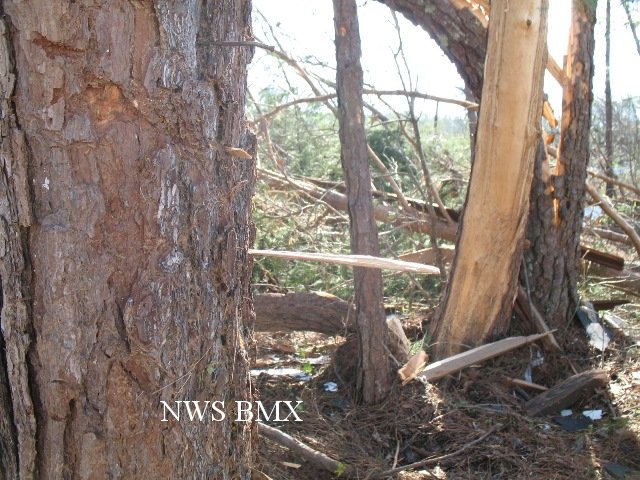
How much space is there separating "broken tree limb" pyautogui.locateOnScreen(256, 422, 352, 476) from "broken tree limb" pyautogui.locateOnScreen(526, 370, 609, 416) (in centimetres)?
153

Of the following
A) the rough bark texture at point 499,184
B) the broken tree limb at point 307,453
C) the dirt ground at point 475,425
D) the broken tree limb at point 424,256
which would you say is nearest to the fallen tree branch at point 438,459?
the dirt ground at point 475,425

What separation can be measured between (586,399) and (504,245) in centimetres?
109

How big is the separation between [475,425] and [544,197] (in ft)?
5.92

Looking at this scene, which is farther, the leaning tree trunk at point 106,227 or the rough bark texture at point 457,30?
the rough bark texture at point 457,30

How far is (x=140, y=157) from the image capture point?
5.78 ft

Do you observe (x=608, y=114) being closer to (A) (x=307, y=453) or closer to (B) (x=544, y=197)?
(B) (x=544, y=197)

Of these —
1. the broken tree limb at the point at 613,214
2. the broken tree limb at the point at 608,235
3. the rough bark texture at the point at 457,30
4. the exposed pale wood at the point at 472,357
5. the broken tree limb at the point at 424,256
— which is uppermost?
the rough bark texture at the point at 457,30

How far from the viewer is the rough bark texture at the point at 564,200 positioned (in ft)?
16.2

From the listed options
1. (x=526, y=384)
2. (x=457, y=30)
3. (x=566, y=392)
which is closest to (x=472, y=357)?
(x=526, y=384)

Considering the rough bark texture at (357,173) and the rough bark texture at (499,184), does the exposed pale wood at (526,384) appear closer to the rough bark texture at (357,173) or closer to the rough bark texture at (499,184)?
the rough bark texture at (499,184)

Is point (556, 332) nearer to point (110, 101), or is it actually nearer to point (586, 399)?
point (586, 399)

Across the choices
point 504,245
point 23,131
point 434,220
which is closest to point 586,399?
point 504,245

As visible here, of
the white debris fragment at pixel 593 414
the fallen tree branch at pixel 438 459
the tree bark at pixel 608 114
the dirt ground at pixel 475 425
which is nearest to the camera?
the fallen tree branch at pixel 438 459

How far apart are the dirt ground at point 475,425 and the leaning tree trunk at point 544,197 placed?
0.35 m
